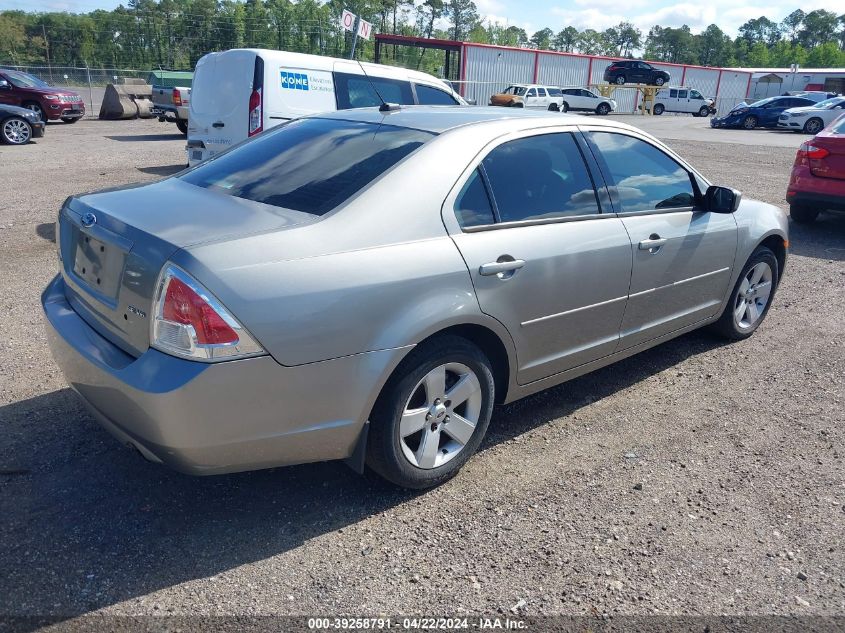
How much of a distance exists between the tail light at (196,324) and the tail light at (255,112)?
6944 millimetres

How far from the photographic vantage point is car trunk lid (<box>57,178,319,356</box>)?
2.65m

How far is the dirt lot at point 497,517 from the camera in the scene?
8.68 ft

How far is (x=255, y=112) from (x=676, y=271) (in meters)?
6.42

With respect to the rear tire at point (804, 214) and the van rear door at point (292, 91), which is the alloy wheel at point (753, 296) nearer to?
the rear tire at point (804, 214)

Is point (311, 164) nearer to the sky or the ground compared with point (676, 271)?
nearer to the sky

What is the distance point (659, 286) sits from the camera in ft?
13.9

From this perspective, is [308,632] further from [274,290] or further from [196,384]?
[274,290]

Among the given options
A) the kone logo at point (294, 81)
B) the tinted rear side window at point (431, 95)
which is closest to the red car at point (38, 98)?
the kone logo at point (294, 81)

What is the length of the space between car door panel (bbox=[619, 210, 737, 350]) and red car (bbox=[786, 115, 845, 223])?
4915mm

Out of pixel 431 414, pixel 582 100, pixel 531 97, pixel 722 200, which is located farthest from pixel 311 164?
pixel 582 100

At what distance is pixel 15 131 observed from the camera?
52.0 feet

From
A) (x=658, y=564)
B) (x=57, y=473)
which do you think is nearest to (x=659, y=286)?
(x=658, y=564)

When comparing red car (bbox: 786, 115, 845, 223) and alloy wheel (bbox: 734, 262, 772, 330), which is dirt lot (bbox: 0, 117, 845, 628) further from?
red car (bbox: 786, 115, 845, 223)

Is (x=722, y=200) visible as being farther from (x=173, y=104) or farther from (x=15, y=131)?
(x=173, y=104)
